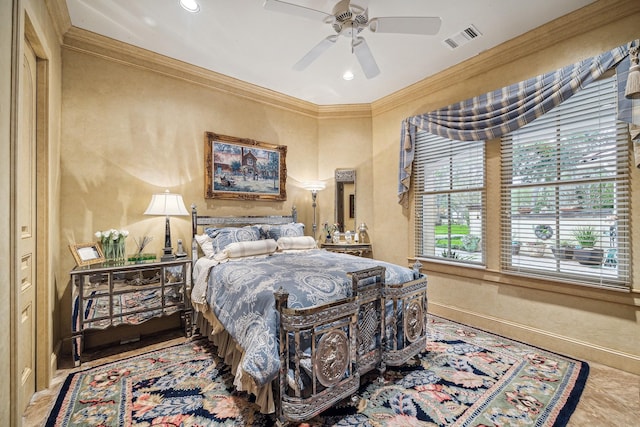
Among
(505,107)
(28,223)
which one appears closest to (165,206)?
(28,223)

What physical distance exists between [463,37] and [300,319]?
10.3 feet

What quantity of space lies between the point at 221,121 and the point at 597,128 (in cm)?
402

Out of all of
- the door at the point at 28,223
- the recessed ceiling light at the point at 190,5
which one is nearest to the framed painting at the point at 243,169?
the recessed ceiling light at the point at 190,5

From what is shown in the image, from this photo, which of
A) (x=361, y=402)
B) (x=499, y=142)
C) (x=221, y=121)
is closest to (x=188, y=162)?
(x=221, y=121)

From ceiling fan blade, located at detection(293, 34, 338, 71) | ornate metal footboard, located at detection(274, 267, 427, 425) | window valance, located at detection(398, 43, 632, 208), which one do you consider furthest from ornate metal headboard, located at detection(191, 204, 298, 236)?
ornate metal footboard, located at detection(274, 267, 427, 425)

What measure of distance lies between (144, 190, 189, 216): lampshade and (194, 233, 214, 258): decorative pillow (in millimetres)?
398

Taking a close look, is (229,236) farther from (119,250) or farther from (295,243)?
(119,250)

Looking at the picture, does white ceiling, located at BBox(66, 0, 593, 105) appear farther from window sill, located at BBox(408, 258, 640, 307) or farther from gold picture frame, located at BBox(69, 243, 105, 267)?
window sill, located at BBox(408, 258, 640, 307)

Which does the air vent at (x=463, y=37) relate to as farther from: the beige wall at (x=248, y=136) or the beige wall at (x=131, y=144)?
the beige wall at (x=131, y=144)

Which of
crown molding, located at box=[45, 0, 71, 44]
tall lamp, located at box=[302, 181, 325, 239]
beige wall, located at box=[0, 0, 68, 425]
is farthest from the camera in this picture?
tall lamp, located at box=[302, 181, 325, 239]

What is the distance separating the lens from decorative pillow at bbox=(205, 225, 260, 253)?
3.06 m

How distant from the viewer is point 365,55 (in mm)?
2479

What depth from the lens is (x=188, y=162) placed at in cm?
344

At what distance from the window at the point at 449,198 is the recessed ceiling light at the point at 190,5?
9.77 ft
